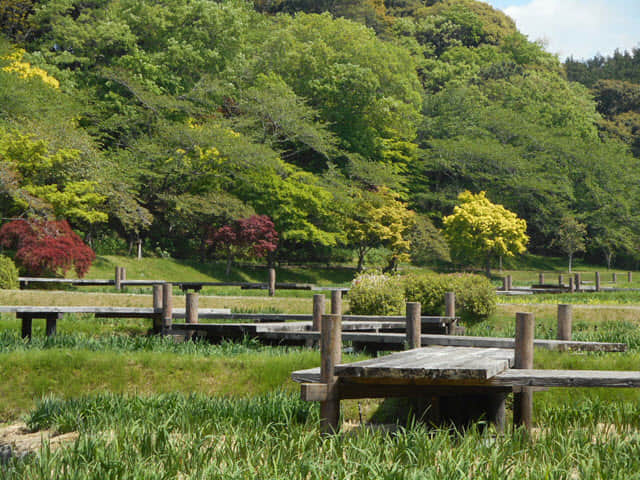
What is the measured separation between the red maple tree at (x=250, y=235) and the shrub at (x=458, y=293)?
1695 cm

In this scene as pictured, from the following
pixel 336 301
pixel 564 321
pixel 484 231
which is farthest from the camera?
pixel 484 231

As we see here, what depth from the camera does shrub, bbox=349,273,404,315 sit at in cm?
1991

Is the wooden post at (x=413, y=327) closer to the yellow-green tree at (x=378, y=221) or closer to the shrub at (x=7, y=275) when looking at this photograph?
the shrub at (x=7, y=275)

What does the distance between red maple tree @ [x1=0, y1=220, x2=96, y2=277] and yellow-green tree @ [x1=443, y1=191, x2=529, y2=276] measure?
23.6m

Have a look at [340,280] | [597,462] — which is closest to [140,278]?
[340,280]

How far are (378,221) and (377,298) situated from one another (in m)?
23.0

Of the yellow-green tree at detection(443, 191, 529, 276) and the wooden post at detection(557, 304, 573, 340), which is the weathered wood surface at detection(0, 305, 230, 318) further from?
the yellow-green tree at detection(443, 191, 529, 276)

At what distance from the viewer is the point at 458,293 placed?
20297mm

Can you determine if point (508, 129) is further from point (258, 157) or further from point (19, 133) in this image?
point (19, 133)

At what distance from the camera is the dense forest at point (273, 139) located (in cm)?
3456

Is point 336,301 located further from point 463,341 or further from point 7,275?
point 7,275

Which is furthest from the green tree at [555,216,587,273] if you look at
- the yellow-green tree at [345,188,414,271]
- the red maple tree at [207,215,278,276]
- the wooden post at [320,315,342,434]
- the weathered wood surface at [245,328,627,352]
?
the wooden post at [320,315,342,434]

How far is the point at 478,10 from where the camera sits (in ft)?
264

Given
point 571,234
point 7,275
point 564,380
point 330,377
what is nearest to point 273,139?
point 7,275
